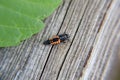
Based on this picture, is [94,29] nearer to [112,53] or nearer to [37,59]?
[112,53]

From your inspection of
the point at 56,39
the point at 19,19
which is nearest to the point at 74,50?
the point at 56,39

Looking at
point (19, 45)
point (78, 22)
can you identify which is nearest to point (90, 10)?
point (78, 22)

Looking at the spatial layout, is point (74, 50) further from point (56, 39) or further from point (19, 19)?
point (19, 19)

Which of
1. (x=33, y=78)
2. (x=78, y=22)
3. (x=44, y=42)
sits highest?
(x=78, y=22)
